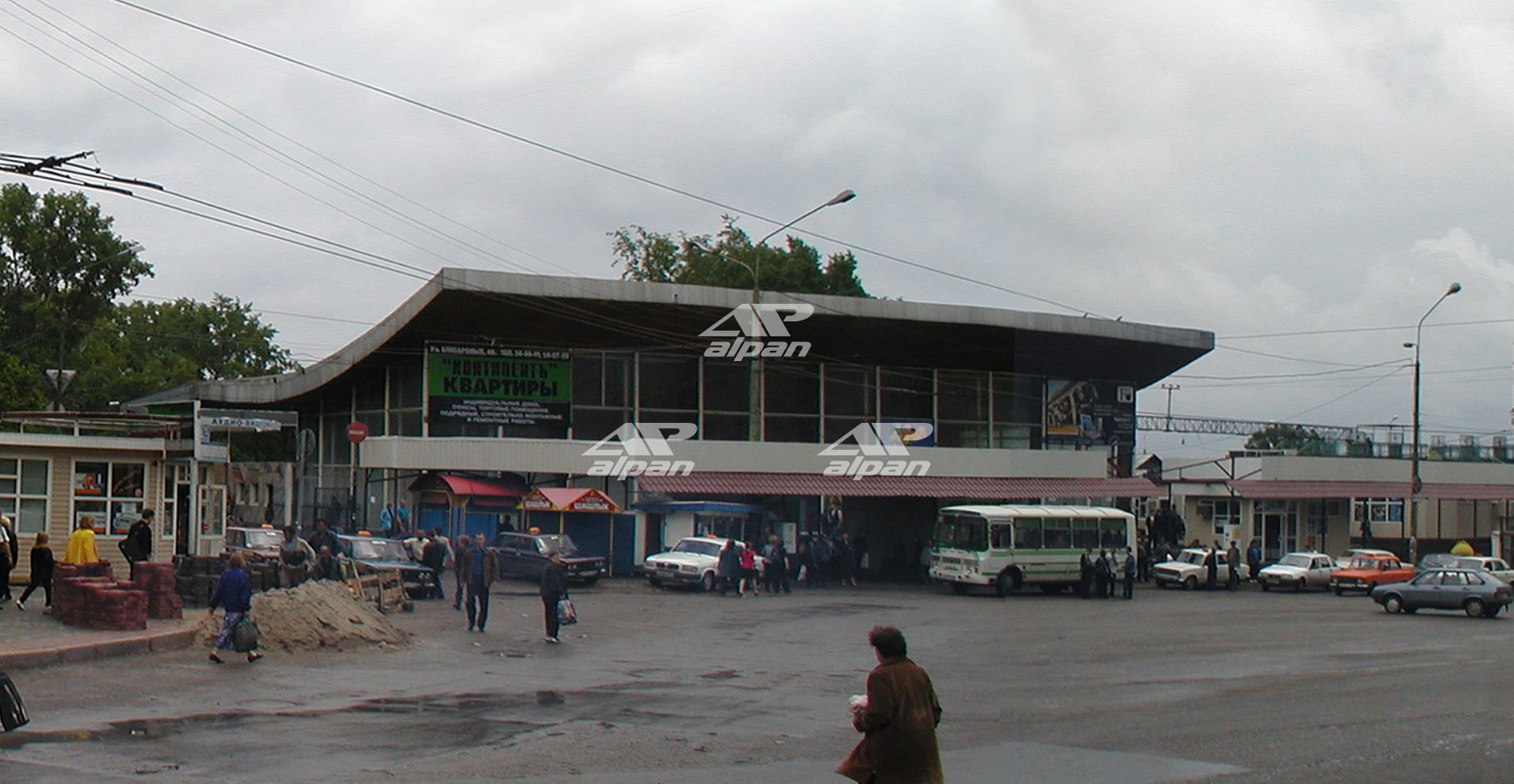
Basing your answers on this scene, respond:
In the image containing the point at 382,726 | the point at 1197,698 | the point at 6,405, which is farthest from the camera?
the point at 6,405

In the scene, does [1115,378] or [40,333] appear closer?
[1115,378]

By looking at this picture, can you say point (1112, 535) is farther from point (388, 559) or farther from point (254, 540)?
point (254, 540)

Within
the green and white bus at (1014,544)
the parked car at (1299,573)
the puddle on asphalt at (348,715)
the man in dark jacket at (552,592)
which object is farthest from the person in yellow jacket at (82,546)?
the parked car at (1299,573)

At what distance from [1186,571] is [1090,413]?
10.4 m

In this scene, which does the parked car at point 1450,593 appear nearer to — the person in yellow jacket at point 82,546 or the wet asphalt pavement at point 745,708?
the wet asphalt pavement at point 745,708

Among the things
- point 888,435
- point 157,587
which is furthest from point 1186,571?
point 157,587

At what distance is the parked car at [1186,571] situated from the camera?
44469 mm

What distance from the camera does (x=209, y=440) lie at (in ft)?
90.4

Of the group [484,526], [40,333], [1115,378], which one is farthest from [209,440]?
[40,333]

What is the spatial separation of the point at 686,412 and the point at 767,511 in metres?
5.33

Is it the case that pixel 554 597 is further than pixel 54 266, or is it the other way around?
pixel 54 266

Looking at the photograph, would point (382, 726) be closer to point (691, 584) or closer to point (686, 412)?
point (691, 584)

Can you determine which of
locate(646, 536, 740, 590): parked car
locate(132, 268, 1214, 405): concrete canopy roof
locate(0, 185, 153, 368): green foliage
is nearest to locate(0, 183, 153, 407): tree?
locate(0, 185, 153, 368): green foliage

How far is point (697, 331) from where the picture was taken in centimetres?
4478
